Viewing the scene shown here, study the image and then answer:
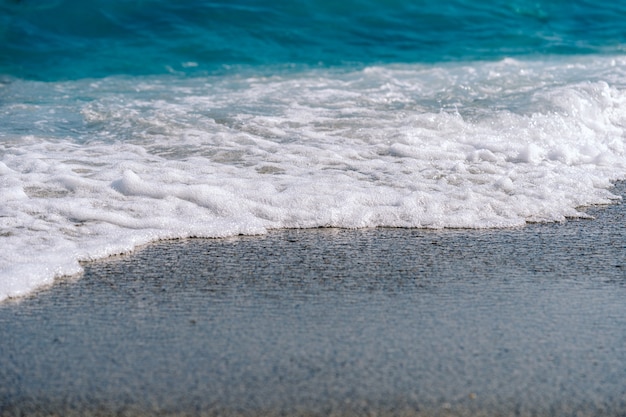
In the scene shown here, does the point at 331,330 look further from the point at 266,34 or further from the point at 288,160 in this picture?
the point at 266,34

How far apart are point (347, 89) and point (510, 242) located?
3.77 metres

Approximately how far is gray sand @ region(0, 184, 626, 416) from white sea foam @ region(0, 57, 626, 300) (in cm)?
25

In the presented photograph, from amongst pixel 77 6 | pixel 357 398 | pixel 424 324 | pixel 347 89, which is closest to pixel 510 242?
pixel 424 324

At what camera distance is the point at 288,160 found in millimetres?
4297

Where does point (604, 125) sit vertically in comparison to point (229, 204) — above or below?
above

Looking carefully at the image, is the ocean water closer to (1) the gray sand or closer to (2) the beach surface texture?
(2) the beach surface texture

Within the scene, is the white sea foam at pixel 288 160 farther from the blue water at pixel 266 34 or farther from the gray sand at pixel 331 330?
the blue water at pixel 266 34

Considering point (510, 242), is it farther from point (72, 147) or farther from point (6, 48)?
point (6, 48)

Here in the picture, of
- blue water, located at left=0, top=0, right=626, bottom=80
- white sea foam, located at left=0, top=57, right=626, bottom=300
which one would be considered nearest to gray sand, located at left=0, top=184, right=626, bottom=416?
white sea foam, located at left=0, top=57, right=626, bottom=300

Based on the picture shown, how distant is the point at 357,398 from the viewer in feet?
6.31

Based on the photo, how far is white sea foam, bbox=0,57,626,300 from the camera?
3.34 metres

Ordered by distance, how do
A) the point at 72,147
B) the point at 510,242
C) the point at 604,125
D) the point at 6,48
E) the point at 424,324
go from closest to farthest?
the point at 424,324
the point at 510,242
the point at 72,147
the point at 604,125
the point at 6,48

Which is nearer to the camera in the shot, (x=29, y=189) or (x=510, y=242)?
(x=510, y=242)

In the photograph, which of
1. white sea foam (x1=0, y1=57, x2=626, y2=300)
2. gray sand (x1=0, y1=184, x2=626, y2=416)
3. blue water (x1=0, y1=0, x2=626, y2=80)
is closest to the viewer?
gray sand (x1=0, y1=184, x2=626, y2=416)
